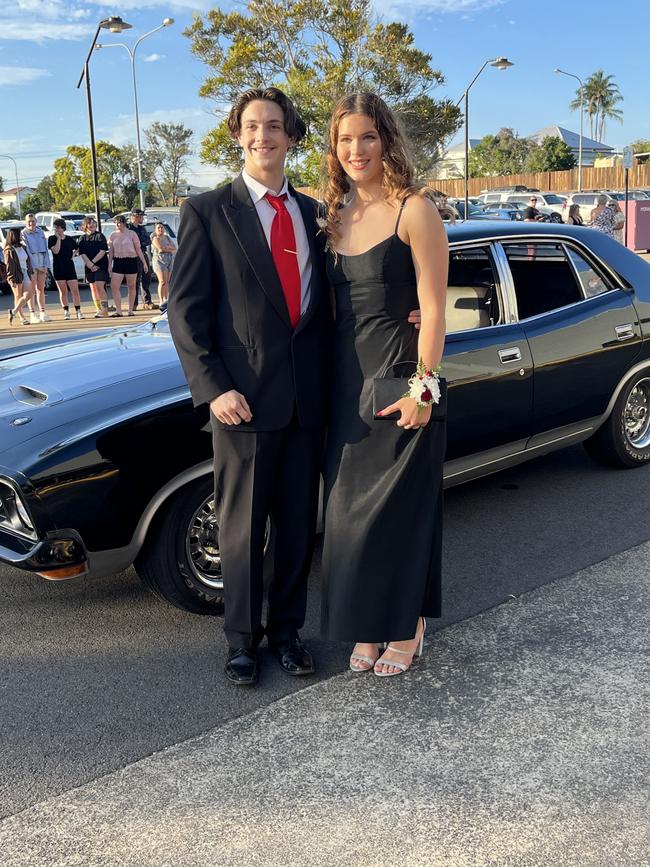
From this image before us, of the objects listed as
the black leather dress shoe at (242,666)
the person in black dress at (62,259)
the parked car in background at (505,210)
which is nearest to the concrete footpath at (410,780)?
the black leather dress shoe at (242,666)

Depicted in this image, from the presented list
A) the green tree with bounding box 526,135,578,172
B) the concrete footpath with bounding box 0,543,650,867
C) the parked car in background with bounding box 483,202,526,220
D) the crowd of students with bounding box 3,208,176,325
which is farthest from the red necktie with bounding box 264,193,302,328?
the green tree with bounding box 526,135,578,172

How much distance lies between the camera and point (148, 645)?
133 inches

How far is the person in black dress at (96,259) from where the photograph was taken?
14625mm

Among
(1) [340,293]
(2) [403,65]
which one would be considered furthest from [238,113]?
(2) [403,65]

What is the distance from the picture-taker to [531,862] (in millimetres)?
2182

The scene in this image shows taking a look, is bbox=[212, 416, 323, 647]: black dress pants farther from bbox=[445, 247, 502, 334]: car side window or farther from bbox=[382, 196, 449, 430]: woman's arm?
bbox=[445, 247, 502, 334]: car side window

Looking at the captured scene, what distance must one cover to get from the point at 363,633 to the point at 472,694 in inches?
16.9

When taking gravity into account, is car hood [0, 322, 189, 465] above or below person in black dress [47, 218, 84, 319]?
below

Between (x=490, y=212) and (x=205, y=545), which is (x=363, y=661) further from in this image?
(x=490, y=212)

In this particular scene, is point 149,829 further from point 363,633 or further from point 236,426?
point 236,426

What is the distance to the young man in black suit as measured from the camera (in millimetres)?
2840

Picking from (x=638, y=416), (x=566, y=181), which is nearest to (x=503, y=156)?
(x=566, y=181)

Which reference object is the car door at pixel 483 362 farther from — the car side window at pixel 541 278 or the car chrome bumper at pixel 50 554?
the car chrome bumper at pixel 50 554

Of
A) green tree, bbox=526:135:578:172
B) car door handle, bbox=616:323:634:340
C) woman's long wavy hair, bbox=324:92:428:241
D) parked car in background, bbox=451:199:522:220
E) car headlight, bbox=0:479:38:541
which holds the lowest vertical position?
car headlight, bbox=0:479:38:541
